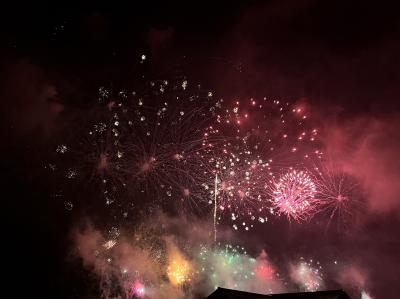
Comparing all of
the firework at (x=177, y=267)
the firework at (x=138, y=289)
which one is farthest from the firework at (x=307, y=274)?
the firework at (x=138, y=289)

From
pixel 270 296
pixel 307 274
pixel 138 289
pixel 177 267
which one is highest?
pixel 307 274

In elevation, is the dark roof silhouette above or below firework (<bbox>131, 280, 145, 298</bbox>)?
below

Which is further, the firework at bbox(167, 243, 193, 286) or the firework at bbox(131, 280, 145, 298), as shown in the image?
the firework at bbox(167, 243, 193, 286)

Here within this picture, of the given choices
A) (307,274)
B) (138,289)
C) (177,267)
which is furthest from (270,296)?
(307,274)

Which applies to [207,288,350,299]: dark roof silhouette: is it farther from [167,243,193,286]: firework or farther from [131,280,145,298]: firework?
[167,243,193,286]: firework

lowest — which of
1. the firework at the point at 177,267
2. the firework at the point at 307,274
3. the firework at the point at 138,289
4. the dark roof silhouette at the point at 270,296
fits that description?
the dark roof silhouette at the point at 270,296

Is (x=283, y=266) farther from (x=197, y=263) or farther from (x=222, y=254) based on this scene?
(x=197, y=263)

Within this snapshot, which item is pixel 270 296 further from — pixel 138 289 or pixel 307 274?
pixel 307 274

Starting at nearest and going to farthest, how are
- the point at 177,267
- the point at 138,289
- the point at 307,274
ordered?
1. the point at 138,289
2. the point at 177,267
3. the point at 307,274

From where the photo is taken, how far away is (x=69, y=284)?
2492 cm

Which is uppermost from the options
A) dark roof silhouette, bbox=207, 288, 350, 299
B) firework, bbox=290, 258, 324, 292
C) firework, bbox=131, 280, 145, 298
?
firework, bbox=290, 258, 324, 292

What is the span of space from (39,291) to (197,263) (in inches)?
544

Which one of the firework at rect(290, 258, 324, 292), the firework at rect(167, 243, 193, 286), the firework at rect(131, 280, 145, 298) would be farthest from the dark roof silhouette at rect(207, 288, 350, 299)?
the firework at rect(290, 258, 324, 292)

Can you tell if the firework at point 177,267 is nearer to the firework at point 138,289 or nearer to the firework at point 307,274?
the firework at point 138,289
